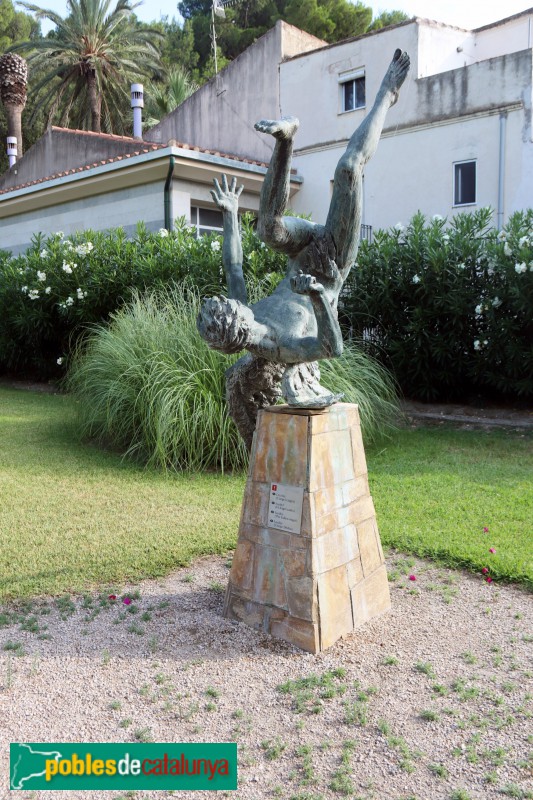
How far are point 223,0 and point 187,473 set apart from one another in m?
21.5

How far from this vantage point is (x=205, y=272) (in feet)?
30.7

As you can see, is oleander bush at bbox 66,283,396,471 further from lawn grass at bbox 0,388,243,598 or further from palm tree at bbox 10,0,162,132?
palm tree at bbox 10,0,162,132

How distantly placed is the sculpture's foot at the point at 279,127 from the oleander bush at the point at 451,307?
536 cm

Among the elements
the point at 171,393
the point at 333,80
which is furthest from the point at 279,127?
the point at 333,80

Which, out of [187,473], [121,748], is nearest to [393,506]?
[187,473]

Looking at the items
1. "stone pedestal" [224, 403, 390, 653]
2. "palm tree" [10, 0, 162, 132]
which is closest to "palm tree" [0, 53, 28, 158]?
"palm tree" [10, 0, 162, 132]

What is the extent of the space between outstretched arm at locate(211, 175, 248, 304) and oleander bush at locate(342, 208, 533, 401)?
5019 mm

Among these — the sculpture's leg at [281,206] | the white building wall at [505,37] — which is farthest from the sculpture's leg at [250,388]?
the white building wall at [505,37]

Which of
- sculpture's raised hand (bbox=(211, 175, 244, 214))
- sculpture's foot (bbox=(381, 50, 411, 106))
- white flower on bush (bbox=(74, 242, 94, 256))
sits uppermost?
white flower on bush (bbox=(74, 242, 94, 256))

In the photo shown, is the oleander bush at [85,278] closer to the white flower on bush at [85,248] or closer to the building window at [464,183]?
the white flower on bush at [85,248]

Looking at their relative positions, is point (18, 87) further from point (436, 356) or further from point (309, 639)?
point (309, 639)

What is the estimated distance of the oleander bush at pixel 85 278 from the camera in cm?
934

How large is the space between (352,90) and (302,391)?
1494 cm

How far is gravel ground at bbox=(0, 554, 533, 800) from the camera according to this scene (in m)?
A: 2.49
